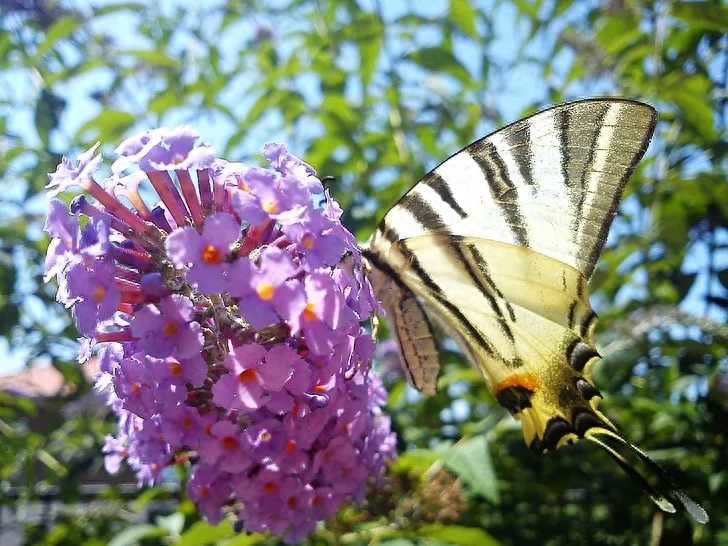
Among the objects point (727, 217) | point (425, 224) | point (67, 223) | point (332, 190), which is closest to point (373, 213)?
point (332, 190)

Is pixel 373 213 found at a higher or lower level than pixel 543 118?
lower

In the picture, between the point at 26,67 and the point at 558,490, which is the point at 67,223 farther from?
the point at 26,67

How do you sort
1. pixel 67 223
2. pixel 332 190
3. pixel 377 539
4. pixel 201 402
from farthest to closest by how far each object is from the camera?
pixel 332 190 → pixel 377 539 → pixel 201 402 → pixel 67 223

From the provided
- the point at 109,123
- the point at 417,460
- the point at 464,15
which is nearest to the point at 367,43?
the point at 464,15

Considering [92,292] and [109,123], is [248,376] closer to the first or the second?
[92,292]

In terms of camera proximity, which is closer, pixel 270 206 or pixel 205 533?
pixel 270 206

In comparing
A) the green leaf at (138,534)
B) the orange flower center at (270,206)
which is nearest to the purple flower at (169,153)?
the orange flower center at (270,206)

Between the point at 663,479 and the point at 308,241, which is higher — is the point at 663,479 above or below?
below

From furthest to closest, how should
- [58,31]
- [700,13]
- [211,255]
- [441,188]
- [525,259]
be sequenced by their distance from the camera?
[58,31]
[700,13]
[525,259]
[441,188]
[211,255]
